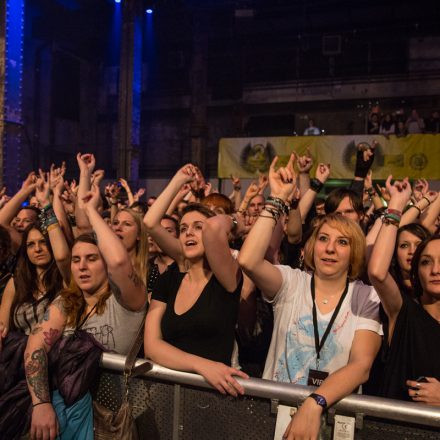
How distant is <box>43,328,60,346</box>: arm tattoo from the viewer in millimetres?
2377

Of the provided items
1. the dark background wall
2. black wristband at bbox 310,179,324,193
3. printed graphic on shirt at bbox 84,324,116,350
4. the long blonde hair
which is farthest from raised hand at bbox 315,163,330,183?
the dark background wall

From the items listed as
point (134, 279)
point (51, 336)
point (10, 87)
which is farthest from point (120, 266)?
point (10, 87)

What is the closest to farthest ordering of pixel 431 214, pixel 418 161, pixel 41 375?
pixel 41 375 → pixel 431 214 → pixel 418 161

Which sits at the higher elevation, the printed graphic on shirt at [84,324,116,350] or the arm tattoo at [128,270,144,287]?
the arm tattoo at [128,270,144,287]

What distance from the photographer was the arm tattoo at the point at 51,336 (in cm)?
238

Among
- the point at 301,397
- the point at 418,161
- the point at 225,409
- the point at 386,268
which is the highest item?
the point at 418,161

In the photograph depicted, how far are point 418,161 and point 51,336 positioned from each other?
10380 mm

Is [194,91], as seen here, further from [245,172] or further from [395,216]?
[395,216]

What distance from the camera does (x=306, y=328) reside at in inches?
86.9

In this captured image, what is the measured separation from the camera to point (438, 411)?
5.63ft

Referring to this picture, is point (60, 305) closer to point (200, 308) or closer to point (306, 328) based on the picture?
point (200, 308)

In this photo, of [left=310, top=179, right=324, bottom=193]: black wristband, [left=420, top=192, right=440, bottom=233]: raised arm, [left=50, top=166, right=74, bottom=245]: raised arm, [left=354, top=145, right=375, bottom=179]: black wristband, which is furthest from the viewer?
[left=354, top=145, right=375, bottom=179]: black wristband

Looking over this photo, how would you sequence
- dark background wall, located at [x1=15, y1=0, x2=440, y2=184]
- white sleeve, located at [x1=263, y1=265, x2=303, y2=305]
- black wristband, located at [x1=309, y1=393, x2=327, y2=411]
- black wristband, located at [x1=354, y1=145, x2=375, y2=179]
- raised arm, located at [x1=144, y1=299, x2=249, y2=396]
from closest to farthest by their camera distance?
black wristband, located at [x1=309, y1=393, x2=327, y2=411]
raised arm, located at [x1=144, y1=299, x2=249, y2=396]
white sleeve, located at [x1=263, y1=265, x2=303, y2=305]
black wristband, located at [x1=354, y1=145, x2=375, y2=179]
dark background wall, located at [x1=15, y1=0, x2=440, y2=184]

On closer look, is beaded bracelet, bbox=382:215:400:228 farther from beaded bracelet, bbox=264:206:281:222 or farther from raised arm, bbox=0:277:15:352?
raised arm, bbox=0:277:15:352
